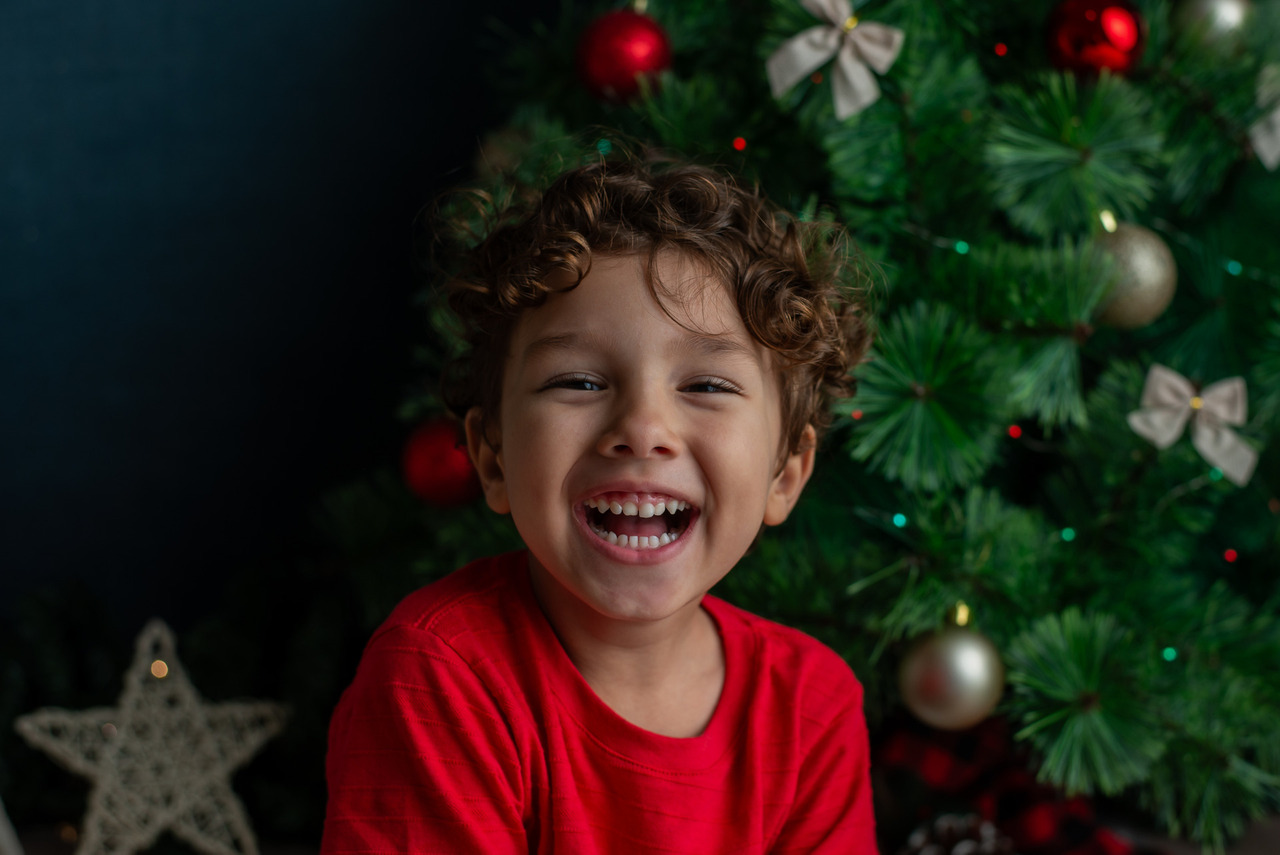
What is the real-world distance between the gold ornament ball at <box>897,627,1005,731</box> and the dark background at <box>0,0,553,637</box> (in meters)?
0.82

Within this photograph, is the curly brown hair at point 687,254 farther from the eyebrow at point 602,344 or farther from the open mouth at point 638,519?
the open mouth at point 638,519

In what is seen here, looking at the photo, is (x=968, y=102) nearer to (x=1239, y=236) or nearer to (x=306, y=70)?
(x=1239, y=236)

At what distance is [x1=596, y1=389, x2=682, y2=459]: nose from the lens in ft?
2.18

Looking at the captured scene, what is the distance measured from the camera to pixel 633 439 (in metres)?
0.66

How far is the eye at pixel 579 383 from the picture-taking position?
699 mm

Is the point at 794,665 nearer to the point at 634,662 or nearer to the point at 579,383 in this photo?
the point at 634,662

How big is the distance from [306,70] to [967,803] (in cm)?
123

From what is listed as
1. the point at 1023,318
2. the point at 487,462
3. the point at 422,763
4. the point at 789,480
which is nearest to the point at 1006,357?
the point at 1023,318

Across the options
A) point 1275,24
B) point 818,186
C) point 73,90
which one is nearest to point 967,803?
point 818,186

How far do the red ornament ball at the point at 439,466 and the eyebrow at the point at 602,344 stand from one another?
14.8 inches

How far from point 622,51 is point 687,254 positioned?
0.37 metres

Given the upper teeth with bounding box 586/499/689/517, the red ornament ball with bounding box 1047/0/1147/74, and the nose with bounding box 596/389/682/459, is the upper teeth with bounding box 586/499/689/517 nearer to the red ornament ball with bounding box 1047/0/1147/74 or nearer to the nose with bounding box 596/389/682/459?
the nose with bounding box 596/389/682/459

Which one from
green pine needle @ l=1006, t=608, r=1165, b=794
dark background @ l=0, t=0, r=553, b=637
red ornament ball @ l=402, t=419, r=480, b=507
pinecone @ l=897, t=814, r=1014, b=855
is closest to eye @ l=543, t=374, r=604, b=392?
red ornament ball @ l=402, t=419, r=480, b=507

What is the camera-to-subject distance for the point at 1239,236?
1.11m
